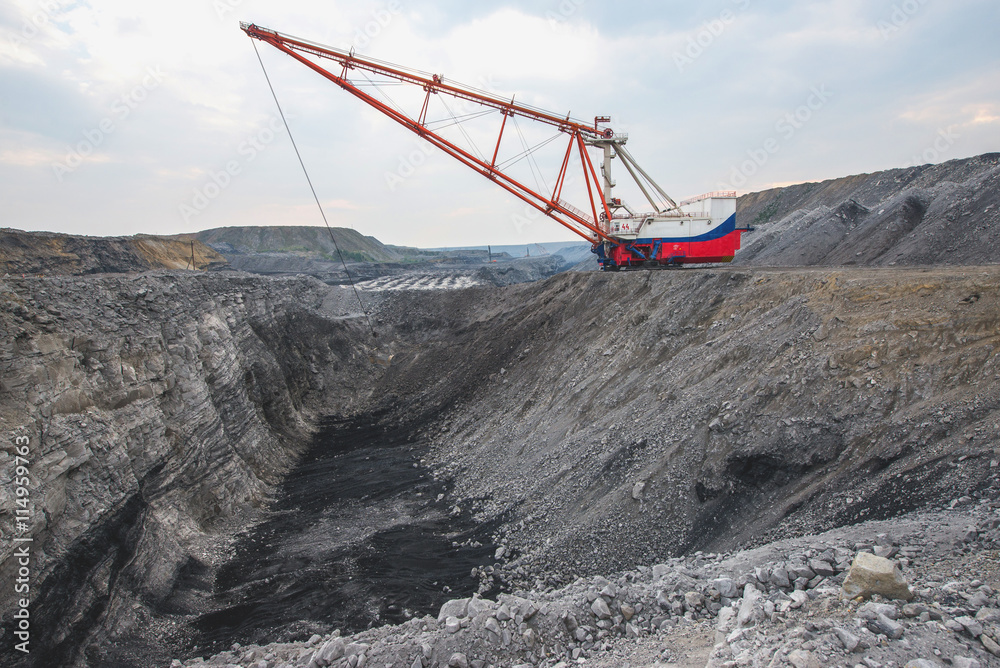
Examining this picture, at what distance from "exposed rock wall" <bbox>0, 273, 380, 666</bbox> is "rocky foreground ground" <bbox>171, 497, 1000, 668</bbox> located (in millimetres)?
3467

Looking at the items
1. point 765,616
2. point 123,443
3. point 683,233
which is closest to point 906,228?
point 683,233

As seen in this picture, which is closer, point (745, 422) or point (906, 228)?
point (745, 422)

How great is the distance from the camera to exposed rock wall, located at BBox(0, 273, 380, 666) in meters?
8.25

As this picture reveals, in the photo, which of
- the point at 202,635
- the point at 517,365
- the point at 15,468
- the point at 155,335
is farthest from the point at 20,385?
the point at 517,365

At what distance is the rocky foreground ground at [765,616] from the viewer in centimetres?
421

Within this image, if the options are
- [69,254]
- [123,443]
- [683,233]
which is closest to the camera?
[123,443]

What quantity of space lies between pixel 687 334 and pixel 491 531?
6.94 meters

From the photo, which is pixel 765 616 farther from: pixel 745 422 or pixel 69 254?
pixel 69 254

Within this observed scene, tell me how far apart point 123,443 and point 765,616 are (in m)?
11.3

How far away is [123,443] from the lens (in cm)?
1010

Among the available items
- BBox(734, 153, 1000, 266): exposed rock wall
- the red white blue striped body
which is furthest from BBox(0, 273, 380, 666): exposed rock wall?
BBox(734, 153, 1000, 266): exposed rock wall

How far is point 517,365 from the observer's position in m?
18.4

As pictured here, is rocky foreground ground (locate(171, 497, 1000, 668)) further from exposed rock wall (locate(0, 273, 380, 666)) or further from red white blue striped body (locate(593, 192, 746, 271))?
red white blue striped body (locate(593, 192, 746, 271))

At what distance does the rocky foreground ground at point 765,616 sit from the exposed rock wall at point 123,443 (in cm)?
347
